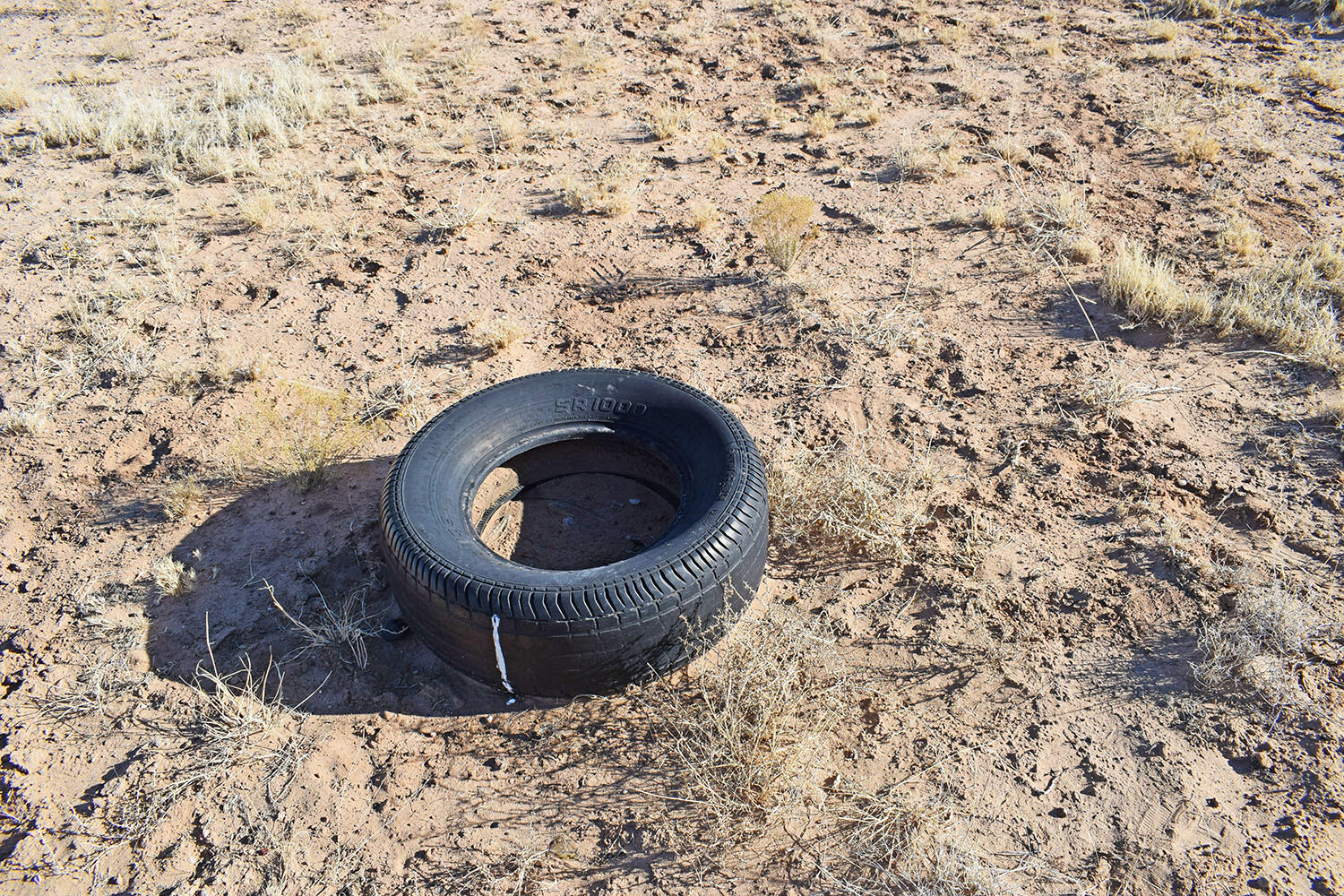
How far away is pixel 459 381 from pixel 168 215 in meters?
3.41

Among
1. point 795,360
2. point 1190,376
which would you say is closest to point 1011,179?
point 1190,376

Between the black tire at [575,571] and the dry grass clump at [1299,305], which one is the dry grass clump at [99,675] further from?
the dry grass clump at [1299,305]

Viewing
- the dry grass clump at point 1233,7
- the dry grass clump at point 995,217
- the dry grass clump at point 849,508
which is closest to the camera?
the dry grass clump at point 849,508

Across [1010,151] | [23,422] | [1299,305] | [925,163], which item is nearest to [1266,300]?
[1299,305]

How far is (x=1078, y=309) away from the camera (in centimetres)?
598

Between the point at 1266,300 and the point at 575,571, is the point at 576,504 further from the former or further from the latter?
the point at 1266,300

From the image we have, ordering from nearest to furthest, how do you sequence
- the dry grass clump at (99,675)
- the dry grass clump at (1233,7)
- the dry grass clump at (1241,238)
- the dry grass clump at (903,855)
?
the dry grass clump at (903,855) < the dry grass clump at (99,675) < the dry grass clump at (1241,238) < the dry grass clump at (1233,7)

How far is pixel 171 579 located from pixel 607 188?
443 centimetres

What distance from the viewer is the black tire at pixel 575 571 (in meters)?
3.46

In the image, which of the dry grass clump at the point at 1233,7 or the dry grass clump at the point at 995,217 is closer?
the dry grass clump at the point at 995,217

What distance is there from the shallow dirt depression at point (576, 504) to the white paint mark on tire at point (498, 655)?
844mm

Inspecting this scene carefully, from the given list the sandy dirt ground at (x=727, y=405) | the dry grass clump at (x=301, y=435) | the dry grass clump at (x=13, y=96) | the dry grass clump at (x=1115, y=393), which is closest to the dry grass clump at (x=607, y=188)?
the sandy dirt ground at (x=727, y=405)

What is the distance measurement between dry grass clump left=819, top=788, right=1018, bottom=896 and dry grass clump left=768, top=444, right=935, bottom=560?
1.34 meters

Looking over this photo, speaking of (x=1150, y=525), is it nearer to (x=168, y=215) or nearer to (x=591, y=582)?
(x=591, y=582)
